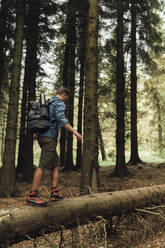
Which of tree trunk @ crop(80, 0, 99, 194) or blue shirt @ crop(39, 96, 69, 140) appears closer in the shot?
blue shirt @ crop(39, 96, 69, 140)

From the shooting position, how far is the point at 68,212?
3.57 m

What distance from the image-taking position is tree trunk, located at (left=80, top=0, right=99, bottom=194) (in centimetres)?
550

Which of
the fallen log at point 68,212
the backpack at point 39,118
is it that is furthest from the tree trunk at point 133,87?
the backpack at point 39,118

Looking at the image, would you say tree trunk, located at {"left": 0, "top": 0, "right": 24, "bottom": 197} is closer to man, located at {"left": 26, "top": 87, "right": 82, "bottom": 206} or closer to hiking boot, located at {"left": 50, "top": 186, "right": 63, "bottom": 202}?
man, located at {"left": 26, "top": 87, "right": 82, "bottom": 206}

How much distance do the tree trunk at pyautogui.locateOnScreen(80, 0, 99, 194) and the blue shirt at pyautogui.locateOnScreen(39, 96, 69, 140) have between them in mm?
1579

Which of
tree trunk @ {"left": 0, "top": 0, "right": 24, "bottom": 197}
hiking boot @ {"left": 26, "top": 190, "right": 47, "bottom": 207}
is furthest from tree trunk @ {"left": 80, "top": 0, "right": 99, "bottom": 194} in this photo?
tree trunk @ {"left": 0, "top": 0, "right": 24, "bottom": 197}

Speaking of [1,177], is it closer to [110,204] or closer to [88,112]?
[88,112]

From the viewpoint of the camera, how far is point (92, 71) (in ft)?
19.1

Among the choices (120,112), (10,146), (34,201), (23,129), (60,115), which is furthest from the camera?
(23,129)

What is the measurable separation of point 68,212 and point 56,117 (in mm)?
1702

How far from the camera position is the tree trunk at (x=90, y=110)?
18.1ft

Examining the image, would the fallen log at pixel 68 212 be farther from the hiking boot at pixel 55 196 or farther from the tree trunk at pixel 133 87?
the tree trunk at pixel 133 87

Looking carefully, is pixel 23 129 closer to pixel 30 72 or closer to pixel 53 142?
pixel 30 72

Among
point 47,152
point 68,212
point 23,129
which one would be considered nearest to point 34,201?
point 68,212
